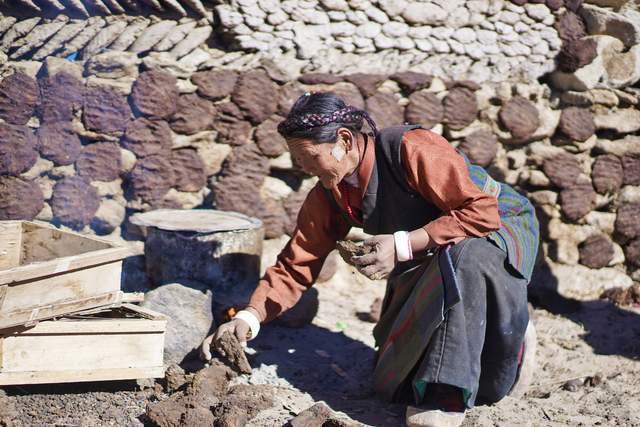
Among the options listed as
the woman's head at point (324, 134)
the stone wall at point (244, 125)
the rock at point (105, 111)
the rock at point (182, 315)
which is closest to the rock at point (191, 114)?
the stone wall at point (244, 125)

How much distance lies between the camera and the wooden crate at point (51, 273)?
2455 millimetres

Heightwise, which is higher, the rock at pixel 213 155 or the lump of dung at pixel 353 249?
the lump of dung at pixel 353 249

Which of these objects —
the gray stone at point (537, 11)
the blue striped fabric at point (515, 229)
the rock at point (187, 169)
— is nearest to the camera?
the blue striped fabric at point (515, 229)

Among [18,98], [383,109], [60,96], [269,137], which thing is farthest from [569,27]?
[18,98]

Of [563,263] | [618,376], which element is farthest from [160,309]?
[563,263]

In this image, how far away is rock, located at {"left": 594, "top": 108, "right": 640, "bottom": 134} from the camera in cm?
529

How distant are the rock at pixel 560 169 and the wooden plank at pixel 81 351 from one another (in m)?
3.63

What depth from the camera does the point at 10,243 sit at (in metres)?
3.13

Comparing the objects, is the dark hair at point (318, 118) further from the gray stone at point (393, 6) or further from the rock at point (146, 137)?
the gray stone at point (393, 6)

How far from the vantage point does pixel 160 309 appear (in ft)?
10.6

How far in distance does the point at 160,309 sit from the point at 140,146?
1.35m

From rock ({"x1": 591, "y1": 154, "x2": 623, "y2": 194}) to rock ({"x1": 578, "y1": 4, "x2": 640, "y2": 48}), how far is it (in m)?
0.97

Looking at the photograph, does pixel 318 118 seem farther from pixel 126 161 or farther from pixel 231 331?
pixel 126 161

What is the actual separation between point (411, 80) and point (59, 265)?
3.06 metres
